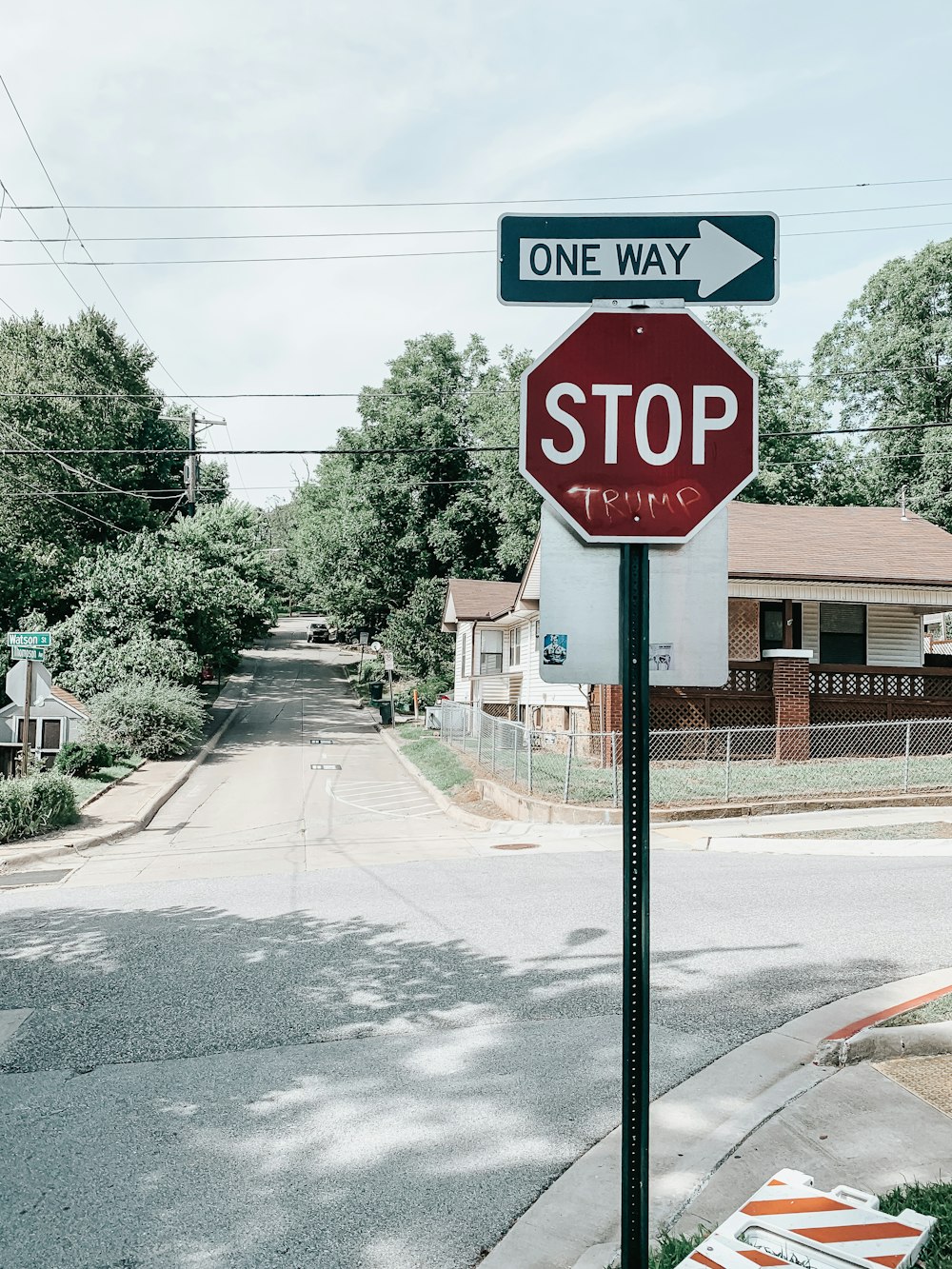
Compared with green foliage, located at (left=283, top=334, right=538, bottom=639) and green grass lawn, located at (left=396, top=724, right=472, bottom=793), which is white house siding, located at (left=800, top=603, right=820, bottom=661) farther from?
green foliage, located at (left=283, top=334, right=538, bottom=639)

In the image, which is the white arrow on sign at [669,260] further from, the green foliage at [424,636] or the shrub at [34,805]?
the green foliage at [424,636]

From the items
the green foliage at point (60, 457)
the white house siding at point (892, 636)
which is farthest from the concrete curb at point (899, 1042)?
the green foliage at point (60, 457)

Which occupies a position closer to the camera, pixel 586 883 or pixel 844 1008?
pixel 844 1008

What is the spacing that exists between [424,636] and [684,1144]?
3912 cm

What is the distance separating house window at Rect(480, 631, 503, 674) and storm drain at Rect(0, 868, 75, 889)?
21.5 m

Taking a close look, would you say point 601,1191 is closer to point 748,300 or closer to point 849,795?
point 748,300

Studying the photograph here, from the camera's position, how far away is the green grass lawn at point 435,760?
20.7 meters

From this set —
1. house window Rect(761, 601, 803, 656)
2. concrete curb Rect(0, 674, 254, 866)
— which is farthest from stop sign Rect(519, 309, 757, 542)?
house window Rect(761, 601, 803, 656)

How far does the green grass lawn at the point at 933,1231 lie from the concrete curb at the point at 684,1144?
21 cm

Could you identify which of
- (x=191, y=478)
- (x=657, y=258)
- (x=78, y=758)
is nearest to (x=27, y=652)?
(x=78, y=758)

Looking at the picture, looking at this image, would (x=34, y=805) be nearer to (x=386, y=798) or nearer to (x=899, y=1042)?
(x=386, y=798)

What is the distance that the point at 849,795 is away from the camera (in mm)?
15766

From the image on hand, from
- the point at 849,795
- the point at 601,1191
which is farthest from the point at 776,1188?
the point at 849,795

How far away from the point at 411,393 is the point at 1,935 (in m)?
38.8
